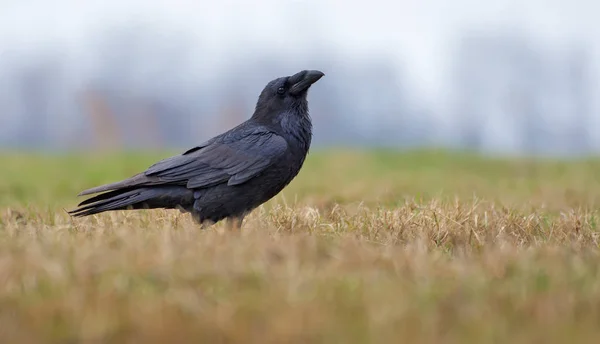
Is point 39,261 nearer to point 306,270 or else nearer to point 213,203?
point 306,270

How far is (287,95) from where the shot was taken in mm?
5891

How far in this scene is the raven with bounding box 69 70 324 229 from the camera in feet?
17.9

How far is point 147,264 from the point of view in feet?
11.3

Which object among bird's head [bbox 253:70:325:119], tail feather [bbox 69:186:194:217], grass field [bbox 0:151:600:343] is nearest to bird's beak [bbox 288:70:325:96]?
bird's head [bbox 253:70:325:119]

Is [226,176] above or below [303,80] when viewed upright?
below

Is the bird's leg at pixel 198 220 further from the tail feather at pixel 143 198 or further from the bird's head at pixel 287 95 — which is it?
the bird's head at pixel 287 95

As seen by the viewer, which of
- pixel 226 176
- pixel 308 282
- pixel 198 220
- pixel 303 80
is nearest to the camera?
pixel 308 282

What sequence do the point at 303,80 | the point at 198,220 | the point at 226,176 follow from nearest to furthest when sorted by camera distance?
1. the point at 226,176
2. the point at 198,220
3. the point at 303,80

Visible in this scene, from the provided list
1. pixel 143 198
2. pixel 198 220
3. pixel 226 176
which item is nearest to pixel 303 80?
pixel 226 176

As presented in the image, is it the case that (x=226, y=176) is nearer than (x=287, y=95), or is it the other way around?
(x=226, y=176)

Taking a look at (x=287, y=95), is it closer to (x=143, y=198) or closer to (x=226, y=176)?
(x=226, y=176)

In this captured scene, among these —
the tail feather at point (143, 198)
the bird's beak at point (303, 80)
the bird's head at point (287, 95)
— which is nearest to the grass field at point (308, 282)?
the tail feather at point (143, 198)

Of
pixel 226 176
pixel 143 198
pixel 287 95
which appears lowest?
pixel 143 198

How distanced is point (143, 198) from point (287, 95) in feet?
4.12
